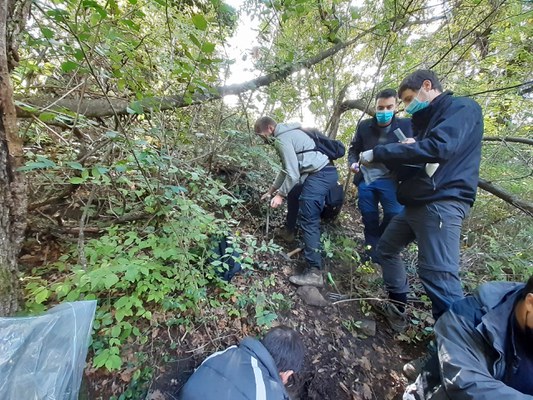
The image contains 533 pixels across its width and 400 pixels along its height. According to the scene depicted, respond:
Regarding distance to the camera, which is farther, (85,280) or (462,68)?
(462,68)

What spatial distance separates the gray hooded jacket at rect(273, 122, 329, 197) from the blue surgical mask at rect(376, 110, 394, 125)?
0.78 m

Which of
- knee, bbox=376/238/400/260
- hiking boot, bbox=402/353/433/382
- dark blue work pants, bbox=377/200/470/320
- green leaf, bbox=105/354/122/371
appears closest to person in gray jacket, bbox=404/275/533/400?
dark blue work pants, bbox=377/200/470/320

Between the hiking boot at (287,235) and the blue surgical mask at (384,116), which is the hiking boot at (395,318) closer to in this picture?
the hiking boot at (287,235)

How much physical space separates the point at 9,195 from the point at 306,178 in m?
2.75

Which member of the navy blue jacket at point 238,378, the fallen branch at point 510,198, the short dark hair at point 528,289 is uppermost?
the fallen branch at point 510,198

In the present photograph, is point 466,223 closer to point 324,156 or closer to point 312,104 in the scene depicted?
point 324,156

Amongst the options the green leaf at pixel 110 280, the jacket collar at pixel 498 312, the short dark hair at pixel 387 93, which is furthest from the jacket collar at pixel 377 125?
the green leaf at pixel 110 280

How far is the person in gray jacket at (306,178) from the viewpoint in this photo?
119 inches

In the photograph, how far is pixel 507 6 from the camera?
3.16 meters

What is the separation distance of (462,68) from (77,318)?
600 centimetres

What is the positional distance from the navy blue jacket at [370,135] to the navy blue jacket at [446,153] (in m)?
1.05

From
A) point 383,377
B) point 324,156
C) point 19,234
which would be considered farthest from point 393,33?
point 19,234

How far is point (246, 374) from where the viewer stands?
4.72ft

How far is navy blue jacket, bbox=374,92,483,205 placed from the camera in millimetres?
1873
